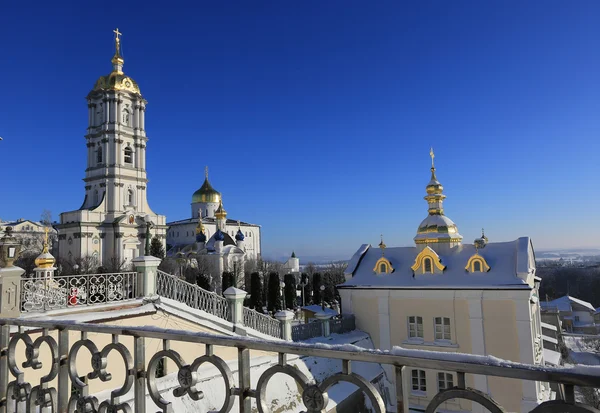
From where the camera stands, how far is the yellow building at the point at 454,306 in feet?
49.4

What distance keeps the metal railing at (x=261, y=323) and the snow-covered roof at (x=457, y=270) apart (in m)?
5.72

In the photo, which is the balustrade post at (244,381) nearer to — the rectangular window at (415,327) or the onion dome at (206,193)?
the rectangular window at (415,327)

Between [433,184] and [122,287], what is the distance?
16.6 m

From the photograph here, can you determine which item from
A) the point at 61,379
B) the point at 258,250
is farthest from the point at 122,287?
the point at 258,250

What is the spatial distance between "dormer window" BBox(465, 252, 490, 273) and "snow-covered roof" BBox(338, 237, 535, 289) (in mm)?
159

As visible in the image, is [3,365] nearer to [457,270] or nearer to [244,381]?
[244,381]

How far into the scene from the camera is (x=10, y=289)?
601 centimetres

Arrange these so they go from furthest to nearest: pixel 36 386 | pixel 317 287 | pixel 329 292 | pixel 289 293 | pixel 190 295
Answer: pixel 329 292, pixel 317 287, pixel 289 293, pixel 190 295, pixel 36 386

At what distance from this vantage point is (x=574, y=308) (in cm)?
5397

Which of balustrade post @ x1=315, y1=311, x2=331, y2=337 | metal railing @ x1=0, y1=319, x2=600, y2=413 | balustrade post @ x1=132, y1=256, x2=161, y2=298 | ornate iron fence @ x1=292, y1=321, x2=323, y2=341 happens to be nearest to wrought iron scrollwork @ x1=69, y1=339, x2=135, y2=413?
metal railing @ x1=0, y1=319, x2=600, y2=413

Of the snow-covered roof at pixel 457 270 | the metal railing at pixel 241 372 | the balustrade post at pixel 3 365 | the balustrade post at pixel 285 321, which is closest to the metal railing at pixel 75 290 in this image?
the balustrade post at pixel 285 321

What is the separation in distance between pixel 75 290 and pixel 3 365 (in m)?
6.64

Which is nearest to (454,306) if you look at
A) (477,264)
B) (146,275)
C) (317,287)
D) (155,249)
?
(477,264)

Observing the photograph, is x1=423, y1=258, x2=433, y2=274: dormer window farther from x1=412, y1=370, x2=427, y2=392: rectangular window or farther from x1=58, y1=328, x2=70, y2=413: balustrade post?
x1=58, y1=328, x2=70, y2=413: balustrade post
